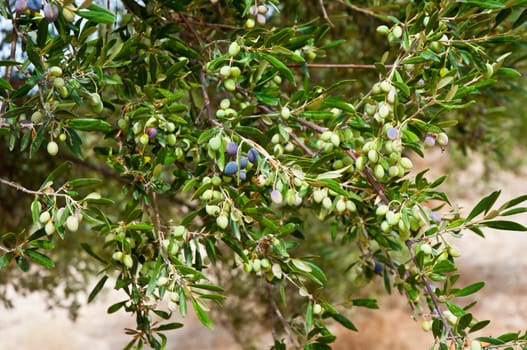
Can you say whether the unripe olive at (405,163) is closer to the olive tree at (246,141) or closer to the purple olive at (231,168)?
the olive tree at (246,141)

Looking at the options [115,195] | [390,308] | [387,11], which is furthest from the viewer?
[390,308]

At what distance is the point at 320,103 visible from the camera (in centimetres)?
97

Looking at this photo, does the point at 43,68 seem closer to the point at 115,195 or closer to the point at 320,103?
the point at 320,103

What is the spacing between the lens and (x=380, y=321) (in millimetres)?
3959

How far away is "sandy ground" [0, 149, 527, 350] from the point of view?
3699 mm

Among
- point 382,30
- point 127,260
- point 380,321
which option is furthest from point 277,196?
point 380,321

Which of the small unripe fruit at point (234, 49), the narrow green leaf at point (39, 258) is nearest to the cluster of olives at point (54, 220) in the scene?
the narrow green leaf at point (39, 258)

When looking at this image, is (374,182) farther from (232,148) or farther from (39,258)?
(39,258)

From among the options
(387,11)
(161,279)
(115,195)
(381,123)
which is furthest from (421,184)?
(115,195)

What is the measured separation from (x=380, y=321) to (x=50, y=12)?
3517mm

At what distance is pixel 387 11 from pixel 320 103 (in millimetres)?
635

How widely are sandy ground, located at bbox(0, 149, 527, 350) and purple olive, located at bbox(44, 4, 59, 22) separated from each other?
2.75 m

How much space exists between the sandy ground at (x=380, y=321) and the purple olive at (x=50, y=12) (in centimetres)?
275

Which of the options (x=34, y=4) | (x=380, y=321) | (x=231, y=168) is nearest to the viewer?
(x=34, y=4)
